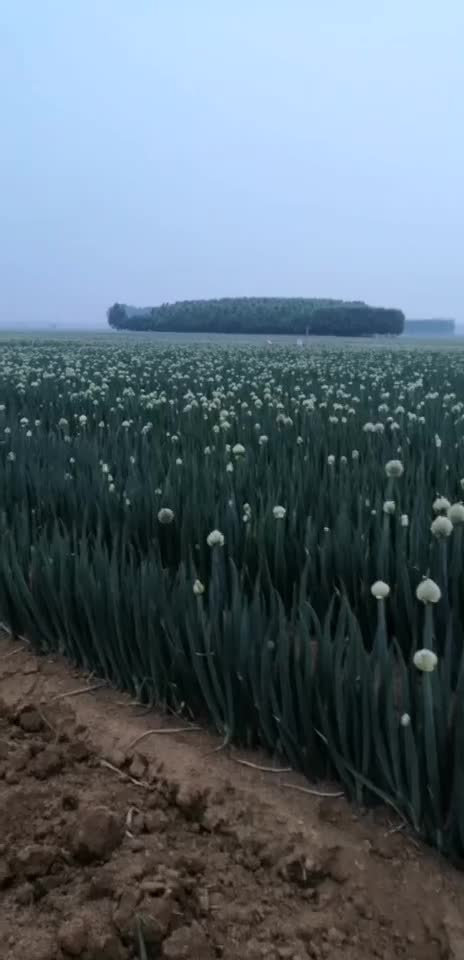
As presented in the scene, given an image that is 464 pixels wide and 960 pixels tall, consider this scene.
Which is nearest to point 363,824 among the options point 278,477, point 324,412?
point 278,477

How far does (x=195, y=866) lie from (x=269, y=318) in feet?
257

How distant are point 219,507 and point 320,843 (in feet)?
6.81

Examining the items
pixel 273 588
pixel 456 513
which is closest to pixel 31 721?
pixel 273 588

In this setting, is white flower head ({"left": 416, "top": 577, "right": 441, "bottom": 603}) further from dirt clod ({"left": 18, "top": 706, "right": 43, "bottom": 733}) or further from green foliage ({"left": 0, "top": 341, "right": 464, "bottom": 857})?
dirt clod ({"left": 18, "top": 706, "right": 43, "bottom": 733})

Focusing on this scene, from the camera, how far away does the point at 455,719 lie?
2.06 metres

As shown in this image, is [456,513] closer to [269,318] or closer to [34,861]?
[34,861]

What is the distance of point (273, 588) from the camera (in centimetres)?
294

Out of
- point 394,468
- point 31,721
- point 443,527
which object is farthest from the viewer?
point 394,468

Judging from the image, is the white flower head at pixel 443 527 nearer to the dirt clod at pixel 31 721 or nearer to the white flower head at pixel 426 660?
the white flower head at pixel 426 660

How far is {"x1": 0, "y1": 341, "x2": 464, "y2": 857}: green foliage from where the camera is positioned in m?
2.23

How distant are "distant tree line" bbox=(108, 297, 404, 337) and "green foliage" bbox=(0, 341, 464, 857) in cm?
7269

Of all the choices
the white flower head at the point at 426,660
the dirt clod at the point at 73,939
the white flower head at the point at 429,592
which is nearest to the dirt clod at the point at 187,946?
the dirt clod at the point at 73,939

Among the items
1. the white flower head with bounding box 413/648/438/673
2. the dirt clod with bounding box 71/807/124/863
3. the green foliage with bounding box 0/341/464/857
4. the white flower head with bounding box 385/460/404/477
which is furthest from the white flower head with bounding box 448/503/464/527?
the dirt clod with bounding box 71/807/124/863

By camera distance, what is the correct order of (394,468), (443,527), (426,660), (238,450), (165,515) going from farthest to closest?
(238,450), (394,468), (165,515), (443,527), (426,660)
